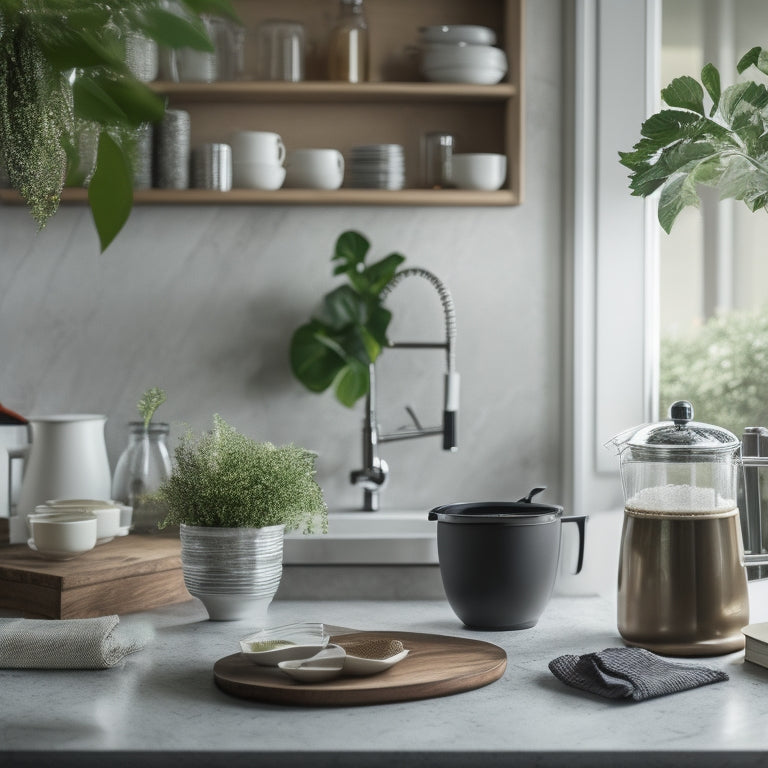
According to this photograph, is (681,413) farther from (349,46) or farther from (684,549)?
(349,46)

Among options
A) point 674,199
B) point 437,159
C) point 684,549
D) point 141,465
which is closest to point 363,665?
point 684,549

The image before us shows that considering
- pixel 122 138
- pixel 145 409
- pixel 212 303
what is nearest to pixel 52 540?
pixel 145 409

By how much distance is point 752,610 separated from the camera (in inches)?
63.4

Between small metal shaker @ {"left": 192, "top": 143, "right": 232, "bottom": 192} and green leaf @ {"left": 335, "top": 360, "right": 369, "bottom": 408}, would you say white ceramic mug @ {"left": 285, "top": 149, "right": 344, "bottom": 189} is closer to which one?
small metal shaker @ {"left": 192, "top": 143, "right": 232, "bottom": 192}

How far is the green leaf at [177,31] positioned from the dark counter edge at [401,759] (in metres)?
0.71

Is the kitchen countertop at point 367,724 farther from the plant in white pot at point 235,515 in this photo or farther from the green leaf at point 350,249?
the green leaf at point 350,249

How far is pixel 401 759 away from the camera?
87 centimetres

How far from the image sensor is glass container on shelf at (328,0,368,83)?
2.04 meters

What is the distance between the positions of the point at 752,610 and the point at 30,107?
4.90 feet

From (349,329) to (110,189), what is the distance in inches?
68.4

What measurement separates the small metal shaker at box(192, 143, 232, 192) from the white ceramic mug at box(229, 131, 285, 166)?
0.02 m

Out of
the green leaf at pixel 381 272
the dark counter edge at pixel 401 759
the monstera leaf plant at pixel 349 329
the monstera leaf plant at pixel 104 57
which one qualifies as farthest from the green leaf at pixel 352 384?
the monstera leaf plant at pixel 104 57

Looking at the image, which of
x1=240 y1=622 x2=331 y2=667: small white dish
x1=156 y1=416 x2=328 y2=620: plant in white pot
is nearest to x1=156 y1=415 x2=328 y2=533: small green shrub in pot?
x1=156 y1=416 x2=328 y2=620: plant in white pot

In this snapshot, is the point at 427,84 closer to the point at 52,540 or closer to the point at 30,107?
the point at 52,540
